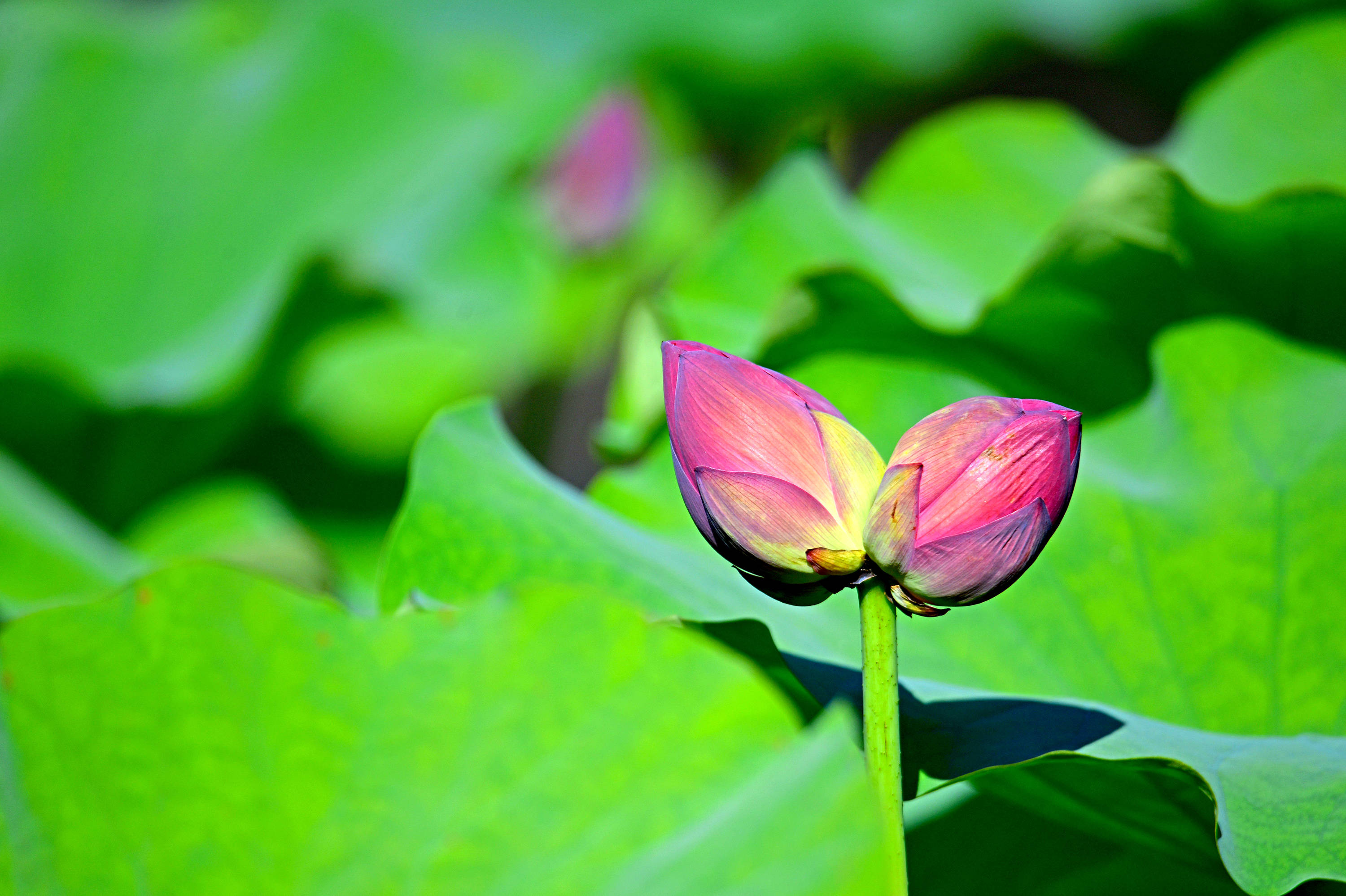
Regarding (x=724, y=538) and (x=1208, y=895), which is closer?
(x=724, y=538)

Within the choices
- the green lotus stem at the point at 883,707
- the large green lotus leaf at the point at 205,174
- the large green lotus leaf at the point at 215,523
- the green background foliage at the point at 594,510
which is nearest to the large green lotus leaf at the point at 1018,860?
the green background foliage at the point at 594,510

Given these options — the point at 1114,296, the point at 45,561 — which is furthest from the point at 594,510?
the point at 45,561

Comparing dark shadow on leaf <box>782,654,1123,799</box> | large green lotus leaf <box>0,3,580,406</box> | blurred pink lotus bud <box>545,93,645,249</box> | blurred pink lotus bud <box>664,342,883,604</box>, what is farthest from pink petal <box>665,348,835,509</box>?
blurred pink lotus bud <box>545,93,645,249</box>

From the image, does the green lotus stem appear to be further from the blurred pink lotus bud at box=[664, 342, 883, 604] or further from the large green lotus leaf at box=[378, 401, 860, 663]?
the large green lotus leaf at box=[378, 401, 860, 663]

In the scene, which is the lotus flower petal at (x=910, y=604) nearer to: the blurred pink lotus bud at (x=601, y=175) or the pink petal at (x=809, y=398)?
the pink petal at (x=809, y=398)

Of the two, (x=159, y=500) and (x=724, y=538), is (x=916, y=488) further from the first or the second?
(x=159, y=500)

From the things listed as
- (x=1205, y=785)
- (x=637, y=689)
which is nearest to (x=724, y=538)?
(x=637, y=689)
